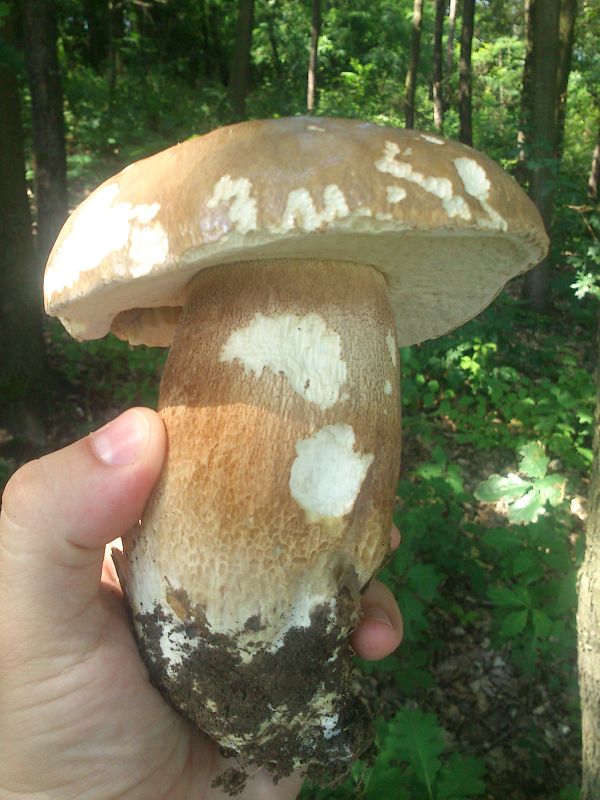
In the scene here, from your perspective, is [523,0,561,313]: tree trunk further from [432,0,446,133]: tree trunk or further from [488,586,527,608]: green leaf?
[488,586,527,608]: green leaf

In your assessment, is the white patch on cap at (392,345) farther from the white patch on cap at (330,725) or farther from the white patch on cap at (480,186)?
the white patch on cap at (330,725)

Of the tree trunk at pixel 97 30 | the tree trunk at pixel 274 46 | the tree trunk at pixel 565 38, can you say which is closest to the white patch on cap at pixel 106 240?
the tree trunk at pixel 565 38

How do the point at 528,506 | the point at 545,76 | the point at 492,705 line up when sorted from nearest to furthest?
the point at 528,506
the point at 492,705
the point at 545,76

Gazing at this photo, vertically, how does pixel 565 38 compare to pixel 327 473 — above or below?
above

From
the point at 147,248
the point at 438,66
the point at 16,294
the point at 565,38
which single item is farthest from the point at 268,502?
the point at 438,66

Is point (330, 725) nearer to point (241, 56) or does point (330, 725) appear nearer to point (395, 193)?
point (395, 193)

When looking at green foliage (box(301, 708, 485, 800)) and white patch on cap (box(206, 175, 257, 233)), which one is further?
green foliage (box(301, 708, 485, 800))

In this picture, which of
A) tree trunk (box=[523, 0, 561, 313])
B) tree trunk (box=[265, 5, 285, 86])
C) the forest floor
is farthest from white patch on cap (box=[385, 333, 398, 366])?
tree trunk (box=[265, 5, 285, 86])
